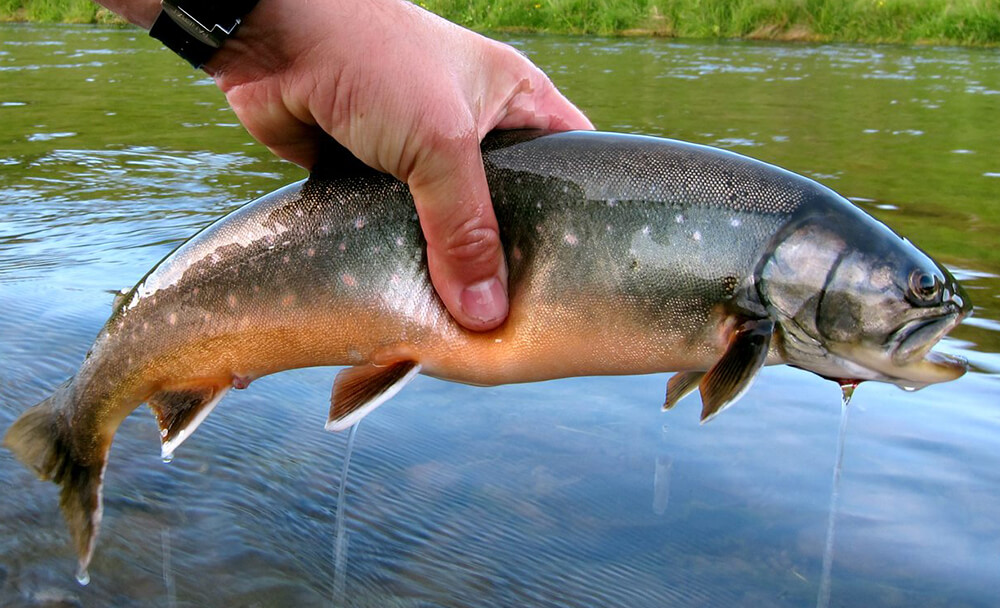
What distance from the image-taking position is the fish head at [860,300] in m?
2.24

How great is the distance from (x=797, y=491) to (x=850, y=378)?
38.3 inches

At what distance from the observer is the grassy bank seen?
19578 mm

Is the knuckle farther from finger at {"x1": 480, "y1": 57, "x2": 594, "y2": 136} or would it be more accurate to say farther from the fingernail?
finger at {"x1": 480, "y1": 57, "x2": 594, "y2": 136}

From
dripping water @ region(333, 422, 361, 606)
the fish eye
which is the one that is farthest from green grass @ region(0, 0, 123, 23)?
the fish eye

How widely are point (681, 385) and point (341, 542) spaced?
118cm

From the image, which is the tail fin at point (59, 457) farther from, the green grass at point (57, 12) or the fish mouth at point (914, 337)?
the green grass at point (57, 12)

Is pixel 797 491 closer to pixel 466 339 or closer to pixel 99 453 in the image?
pixel 466 339

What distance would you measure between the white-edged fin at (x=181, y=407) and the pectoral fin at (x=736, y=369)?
1307mm

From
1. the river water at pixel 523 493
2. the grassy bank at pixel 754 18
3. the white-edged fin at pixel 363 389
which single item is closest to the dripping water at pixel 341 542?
the river water at pixel 523 493

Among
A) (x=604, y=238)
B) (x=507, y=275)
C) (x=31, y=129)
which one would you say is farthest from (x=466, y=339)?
(x=31, y=129)

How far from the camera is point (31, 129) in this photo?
10211 millimetres

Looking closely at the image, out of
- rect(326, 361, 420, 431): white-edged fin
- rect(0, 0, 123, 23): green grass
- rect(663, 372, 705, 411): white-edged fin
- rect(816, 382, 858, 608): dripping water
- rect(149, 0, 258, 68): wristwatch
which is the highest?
rect(149, 0, 258, 68): wristwatch

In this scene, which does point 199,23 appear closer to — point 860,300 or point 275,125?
point 275,125

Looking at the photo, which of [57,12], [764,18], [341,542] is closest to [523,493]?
[341,542]
